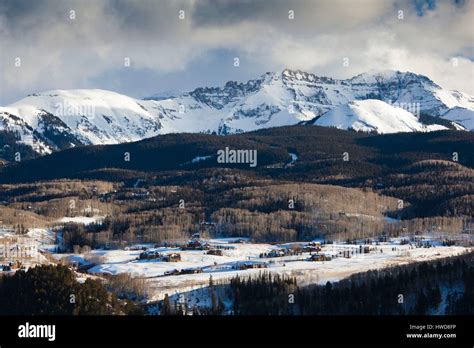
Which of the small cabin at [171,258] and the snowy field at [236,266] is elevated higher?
the small cabin at [171,258]

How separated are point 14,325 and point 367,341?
1963 cm

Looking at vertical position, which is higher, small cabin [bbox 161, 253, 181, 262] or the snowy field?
small cabin [bbox 161, 253, 181, 262]

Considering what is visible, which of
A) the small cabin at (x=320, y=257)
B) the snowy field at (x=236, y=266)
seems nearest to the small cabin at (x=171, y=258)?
the snowy field at (x=236, y=266)

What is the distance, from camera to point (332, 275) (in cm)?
16088

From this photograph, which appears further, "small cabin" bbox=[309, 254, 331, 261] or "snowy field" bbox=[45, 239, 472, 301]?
"small cabin" bbox=[309, 254, 331, 261]

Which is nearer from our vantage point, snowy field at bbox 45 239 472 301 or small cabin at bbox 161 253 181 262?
snowy field at bbox 45 239 472 301

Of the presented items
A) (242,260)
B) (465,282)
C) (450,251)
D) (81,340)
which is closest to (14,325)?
(81,340)

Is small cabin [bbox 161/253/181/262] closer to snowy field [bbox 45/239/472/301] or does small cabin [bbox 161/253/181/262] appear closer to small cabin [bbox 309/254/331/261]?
snowy field [bbox 45/239/472/301]

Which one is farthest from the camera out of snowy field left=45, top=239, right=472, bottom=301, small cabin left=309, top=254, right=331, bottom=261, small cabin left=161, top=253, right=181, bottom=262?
small cabin left=161, top=253, right=181, bottom=262

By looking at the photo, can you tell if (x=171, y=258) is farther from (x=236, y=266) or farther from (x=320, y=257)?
(x=320, y=257)

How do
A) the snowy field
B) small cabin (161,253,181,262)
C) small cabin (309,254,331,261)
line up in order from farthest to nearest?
small cabin (161,253,181,262) → small cabin (309,254,331,261) → the snowy field

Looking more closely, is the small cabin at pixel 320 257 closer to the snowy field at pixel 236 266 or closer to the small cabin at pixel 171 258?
the snowy field at pixel 236 266

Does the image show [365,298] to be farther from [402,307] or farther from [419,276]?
[419,276]

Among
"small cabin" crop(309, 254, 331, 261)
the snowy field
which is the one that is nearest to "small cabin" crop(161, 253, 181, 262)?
the snowy field
